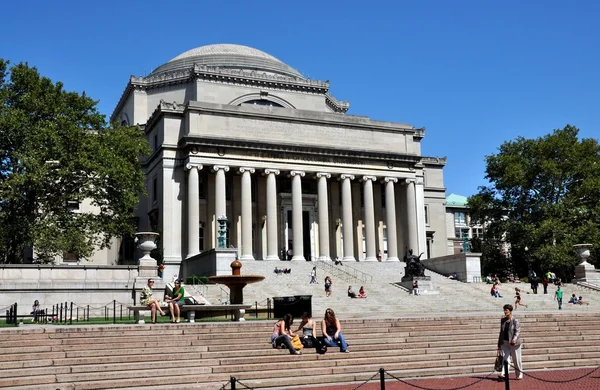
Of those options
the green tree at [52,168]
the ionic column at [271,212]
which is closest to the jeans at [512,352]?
the green tree at [52,168]

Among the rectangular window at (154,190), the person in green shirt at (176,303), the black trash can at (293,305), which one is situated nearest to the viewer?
the person in green shirt at (176,303)

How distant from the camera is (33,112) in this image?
41.8m

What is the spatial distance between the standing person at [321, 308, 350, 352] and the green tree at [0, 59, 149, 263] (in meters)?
24.2

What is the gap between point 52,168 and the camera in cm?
4066

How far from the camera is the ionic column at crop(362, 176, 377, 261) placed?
56.8 m

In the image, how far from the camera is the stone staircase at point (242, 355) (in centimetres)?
Answer: 1692

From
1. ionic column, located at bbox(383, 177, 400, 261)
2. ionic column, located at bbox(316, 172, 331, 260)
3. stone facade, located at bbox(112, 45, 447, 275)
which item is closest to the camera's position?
stone facade, located at bbox(112, 45, 447, 275)

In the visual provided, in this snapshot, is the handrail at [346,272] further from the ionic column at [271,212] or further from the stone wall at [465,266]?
the stone wall at [465,266]

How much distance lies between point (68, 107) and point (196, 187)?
1227 centimetres

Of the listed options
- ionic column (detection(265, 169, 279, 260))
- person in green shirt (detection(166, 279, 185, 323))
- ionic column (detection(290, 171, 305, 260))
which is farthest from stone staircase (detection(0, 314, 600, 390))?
ionic column (detection(290, 171, 305, 260))

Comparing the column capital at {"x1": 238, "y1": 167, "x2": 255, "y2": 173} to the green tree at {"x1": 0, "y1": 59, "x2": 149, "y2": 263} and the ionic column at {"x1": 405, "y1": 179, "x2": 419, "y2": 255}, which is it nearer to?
the green tree at {"x1": 0, "y1": 59, "x2": 149, "y2": 263}

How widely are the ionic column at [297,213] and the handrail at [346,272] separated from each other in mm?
2084

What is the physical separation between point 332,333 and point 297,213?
34974mm

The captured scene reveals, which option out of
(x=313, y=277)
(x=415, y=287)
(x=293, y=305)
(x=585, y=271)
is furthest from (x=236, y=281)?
(x=585, y=271)
